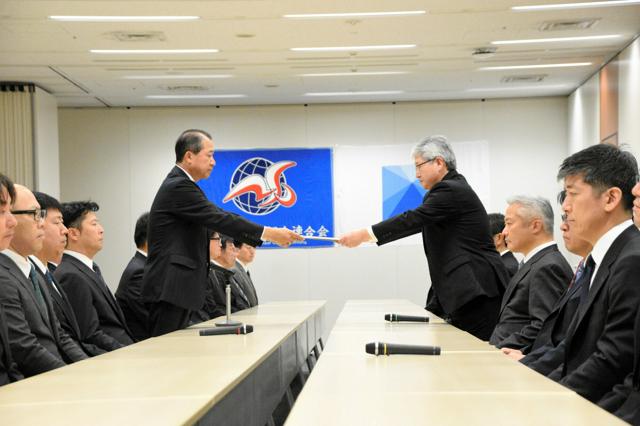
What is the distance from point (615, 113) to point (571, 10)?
1696mm

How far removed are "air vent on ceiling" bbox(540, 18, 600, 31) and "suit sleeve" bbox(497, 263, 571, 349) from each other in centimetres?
471

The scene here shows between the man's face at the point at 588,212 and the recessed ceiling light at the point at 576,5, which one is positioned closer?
the man's face at the point at 588,212

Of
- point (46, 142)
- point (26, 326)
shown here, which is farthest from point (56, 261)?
point (46, 142)

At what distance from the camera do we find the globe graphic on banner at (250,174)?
11.0 meters

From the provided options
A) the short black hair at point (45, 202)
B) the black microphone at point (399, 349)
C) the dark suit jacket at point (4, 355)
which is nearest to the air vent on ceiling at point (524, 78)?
the short black hair at point (45, 202)

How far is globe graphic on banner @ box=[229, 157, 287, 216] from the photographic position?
36.0 feet

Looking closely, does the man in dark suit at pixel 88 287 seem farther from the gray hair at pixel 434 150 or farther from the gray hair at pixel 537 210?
the gray hair at pixel 537 210

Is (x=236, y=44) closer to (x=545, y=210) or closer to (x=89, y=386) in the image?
(x=545, y=210)

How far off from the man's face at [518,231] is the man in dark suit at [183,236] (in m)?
1.42

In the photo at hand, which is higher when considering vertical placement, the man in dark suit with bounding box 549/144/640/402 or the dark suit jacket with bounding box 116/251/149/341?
the man in dark suit with bounding box 549/144/640/402

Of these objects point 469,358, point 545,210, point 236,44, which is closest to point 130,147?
point 236,44

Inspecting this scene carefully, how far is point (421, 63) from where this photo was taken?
911 centimetres

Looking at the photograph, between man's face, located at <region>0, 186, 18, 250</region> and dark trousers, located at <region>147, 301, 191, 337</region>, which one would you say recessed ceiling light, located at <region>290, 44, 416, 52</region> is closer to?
dark trousers, located at <region>147, 301, 191, 337</region>

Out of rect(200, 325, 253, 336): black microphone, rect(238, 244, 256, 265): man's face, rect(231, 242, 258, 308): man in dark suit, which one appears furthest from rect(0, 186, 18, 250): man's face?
rect(238, 244, 256, 265): man's face
